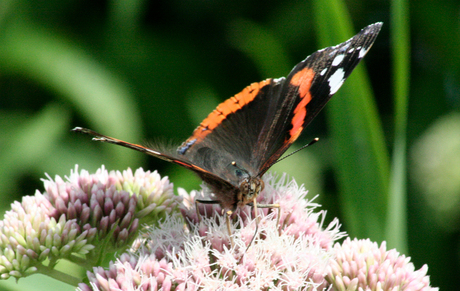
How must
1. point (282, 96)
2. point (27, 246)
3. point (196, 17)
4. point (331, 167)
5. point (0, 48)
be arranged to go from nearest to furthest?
point (27, 246), point (282, 96), point (0, 48), point (331, 167), point (196, 17)

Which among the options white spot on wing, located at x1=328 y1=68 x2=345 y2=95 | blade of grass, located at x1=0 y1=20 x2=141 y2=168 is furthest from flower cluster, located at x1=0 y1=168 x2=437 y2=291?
blade of grass, located at x1=0 y1=20 x2=141 y2=168

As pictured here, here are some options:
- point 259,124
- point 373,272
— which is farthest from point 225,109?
point 373,272

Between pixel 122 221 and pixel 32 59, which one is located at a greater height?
pixel 32 59

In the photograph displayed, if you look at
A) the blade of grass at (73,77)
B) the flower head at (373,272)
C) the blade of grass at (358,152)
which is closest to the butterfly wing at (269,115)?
the blade of grass at (358,152)

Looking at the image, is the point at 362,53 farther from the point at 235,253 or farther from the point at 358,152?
the point at 235,253

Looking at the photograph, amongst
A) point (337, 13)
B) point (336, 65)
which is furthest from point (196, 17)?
point (336, 65)

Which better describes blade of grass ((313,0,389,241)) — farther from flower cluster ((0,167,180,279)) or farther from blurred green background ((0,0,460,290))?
flower cluster ((0,167,180,279))

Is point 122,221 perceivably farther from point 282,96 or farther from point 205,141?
point 282,96

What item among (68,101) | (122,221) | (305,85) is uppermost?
(68,101)

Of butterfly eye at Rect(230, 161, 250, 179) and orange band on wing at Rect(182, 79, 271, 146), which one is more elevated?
orange band on wing at Rect(182, 79, 271, 146)
